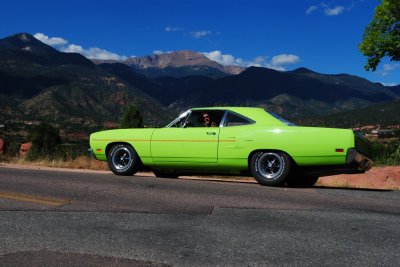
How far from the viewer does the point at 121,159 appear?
9945 mm

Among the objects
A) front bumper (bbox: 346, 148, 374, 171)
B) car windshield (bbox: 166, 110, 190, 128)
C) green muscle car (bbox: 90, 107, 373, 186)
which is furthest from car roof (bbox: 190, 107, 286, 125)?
front bumper (bbox: 346, 148, 374, 171)

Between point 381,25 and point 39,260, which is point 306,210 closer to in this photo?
→ point 39,260

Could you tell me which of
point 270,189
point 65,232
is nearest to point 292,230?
point 65,232

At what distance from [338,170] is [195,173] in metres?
2.70

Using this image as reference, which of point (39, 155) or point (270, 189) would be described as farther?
point (39, 155)

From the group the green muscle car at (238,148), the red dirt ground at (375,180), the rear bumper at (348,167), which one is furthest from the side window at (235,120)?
the red dirt ground at (375,180)

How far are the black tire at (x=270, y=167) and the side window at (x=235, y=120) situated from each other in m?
0.69

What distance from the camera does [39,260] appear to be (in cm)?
381

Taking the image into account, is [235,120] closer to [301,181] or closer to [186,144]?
[186,144]

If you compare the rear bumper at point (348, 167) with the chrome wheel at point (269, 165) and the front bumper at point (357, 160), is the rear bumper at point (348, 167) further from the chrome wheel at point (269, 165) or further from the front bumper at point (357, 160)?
the chrome wheel at point (269, 165)

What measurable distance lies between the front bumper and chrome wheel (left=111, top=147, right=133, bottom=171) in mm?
4335

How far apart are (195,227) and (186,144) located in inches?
163

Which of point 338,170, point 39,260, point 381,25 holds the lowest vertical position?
point 39,260

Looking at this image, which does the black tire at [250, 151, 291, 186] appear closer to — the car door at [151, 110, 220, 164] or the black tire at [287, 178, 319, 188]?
the black tire at [287, 178, 319, 188]
